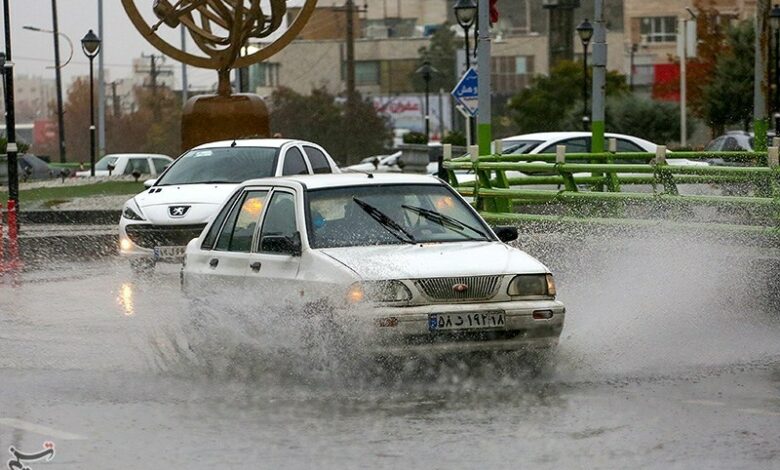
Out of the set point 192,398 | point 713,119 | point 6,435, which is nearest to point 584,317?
point 192,398

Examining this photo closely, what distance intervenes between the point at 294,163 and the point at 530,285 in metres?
10.4

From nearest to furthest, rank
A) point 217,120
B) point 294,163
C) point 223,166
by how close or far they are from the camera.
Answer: point 223,166, point 294,163, point 217,120

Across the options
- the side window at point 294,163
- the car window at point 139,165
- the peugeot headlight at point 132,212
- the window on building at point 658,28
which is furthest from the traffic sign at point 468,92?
the window on building at point 658,28

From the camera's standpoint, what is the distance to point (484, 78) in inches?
1208

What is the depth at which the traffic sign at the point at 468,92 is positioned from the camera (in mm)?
33562

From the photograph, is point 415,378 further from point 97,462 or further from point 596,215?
point 596,215

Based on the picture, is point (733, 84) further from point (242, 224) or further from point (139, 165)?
point (242, 224)

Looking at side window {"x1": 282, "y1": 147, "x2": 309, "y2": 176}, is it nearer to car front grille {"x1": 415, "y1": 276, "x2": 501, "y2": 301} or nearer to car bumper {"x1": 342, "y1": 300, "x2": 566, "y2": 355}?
car front grille {"x1": 415, "y1": 276, "x2": 501, "y2": 301}

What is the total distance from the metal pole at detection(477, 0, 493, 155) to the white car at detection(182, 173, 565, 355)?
696 inches

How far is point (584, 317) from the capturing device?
13711 mm

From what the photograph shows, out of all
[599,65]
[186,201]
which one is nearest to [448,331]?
[186,201]

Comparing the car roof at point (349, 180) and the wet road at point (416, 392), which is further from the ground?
the car roof at point (349, 180)

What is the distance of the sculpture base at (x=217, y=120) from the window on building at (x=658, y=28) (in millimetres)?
85753

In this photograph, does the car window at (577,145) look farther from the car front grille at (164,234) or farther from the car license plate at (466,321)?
the car license plate at (466,321)
